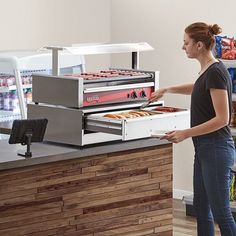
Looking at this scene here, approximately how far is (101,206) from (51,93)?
2.42 ft

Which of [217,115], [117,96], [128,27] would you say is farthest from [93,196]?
[128,27]

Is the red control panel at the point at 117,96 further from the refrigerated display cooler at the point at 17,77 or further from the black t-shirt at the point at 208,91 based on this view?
the refrigerated display cooler at the point at 17,77

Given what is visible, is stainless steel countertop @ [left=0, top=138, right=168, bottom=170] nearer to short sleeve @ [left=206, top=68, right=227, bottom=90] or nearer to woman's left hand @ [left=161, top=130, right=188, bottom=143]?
→ woman's left hand @ [left=161, top=130, right=188, bottom=143]

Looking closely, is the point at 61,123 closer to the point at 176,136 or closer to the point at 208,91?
the point at 176,136

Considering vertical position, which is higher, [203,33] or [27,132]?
[203,33]

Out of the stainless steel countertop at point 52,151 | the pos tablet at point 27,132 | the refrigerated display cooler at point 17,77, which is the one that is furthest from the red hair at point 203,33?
the refrigerated display cooler at point 17,77

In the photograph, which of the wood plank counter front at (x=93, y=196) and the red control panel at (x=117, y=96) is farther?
the red control panel at (x=117, y=96)

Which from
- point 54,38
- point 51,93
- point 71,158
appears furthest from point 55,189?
point 54,38

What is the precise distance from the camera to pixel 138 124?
13.9 ft

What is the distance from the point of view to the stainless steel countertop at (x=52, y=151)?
4078 mm

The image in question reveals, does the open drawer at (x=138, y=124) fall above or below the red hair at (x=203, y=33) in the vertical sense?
below

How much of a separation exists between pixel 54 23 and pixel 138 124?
286cm

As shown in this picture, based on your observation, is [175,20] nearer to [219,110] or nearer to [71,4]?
[71,4]

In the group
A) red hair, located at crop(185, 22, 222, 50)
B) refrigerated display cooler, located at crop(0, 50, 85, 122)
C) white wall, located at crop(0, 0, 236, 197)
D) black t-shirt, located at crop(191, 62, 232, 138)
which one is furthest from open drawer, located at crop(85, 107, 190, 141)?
white wall, located at crop(0, 0, 236, 197)
